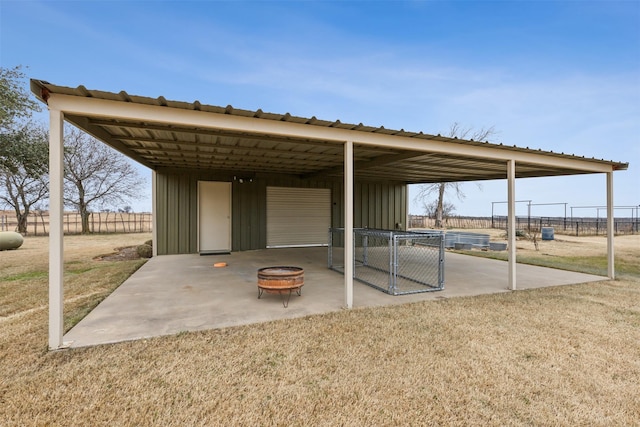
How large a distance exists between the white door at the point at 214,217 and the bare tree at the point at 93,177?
11.9 meters

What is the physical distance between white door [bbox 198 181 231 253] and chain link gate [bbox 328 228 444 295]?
3451 mm

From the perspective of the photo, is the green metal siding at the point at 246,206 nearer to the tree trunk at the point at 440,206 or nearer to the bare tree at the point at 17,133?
the bare tree at the point at 17,133

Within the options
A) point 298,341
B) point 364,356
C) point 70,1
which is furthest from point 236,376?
point 70,1

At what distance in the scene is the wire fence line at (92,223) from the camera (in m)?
17.0

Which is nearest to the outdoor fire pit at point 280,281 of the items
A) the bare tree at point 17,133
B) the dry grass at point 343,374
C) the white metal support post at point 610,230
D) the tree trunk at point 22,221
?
the dry grass at point 343,374

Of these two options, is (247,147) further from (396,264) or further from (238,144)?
(396,264)

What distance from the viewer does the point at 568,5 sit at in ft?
30.5

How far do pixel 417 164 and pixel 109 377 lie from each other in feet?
21.3

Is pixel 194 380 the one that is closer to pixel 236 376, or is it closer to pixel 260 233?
pixel 236 376

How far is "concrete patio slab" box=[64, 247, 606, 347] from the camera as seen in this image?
3444 millimetres

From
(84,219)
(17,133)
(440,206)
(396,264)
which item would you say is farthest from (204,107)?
(440,206)

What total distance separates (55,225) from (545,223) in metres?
28.1

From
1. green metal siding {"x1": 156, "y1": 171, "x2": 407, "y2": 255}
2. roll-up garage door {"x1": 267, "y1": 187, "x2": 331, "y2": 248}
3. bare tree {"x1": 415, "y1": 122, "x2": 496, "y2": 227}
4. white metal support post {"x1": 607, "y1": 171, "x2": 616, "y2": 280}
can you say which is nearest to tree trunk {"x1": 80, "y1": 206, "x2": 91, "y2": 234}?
green metal siding {"x1": 156, "y1": 171, "x2": 407, "y2": 255}

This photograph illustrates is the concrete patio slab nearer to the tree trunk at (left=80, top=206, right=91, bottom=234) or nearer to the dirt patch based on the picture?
the dirt patch
